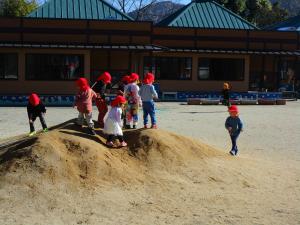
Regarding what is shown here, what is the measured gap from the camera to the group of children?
9698mm

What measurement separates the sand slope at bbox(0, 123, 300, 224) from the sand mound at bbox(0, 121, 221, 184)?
2 cm

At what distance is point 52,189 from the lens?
7656 mm

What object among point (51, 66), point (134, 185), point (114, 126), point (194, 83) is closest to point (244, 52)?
point (194, 83)

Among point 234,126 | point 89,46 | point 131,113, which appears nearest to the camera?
point 234,126

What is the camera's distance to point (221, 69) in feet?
123

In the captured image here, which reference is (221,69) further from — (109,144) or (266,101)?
(109,144)

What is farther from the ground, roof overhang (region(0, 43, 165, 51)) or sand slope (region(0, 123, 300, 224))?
roof overhang (region(0, 43, 165, 51))

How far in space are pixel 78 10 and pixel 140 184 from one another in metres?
30.7

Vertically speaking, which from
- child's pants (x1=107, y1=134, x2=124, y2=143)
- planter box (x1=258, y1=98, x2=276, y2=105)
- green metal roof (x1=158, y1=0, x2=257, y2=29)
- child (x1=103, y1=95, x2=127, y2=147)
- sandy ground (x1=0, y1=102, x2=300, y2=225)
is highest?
green metal roof (x1=158, y1=0, x2=257, y2=29)

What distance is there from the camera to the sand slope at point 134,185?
709 cm

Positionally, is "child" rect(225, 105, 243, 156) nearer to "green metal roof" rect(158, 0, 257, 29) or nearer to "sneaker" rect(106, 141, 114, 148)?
"sneaker" rect(106, 141, 114, 148)

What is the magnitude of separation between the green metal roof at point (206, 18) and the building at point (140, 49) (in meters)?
0.08

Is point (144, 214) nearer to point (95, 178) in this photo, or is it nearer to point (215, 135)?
point (95, 178)

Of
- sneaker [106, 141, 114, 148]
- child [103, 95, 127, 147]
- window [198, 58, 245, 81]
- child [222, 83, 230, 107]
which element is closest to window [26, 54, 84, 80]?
window [198, 58, 245, 81]
